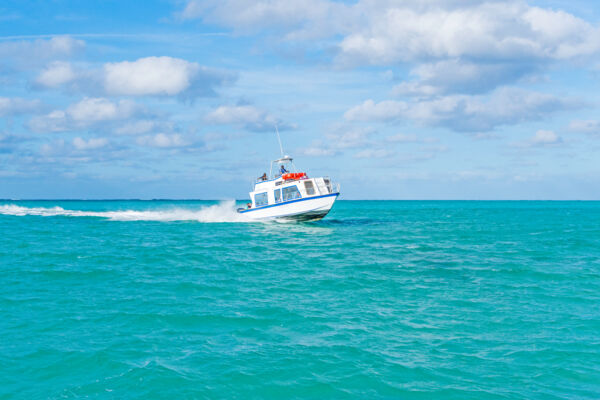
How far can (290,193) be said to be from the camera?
44219 mm

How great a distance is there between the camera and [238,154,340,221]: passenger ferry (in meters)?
42.9

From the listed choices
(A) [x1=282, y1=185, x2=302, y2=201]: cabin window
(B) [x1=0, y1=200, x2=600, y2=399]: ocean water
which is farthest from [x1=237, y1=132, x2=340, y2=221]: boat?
(B) [x1=0, y1=200, x2=600, y2=399]: ocean water

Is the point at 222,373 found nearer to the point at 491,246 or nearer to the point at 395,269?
the point at 395,269

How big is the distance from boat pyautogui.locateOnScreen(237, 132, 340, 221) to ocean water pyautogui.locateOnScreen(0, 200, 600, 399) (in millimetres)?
17760

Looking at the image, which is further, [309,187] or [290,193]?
[290,193]

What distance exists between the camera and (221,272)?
2173cm

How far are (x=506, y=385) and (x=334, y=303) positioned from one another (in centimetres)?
709

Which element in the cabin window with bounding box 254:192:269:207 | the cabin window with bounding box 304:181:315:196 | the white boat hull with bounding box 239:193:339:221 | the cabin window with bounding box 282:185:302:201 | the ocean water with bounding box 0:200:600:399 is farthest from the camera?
the cabin window with bounding box 254:192:269:207

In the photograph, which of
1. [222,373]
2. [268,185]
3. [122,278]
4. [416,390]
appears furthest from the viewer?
[268,185]

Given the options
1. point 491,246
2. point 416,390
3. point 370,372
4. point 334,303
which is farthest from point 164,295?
point 491,246

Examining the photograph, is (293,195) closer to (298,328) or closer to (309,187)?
(309,187)

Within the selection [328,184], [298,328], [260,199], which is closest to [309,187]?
[328,184]

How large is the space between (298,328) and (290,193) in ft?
105

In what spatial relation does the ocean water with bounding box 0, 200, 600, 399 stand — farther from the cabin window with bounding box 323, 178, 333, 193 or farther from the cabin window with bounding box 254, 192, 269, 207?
the cabin window with bounding box 254, 192, 269, 207
